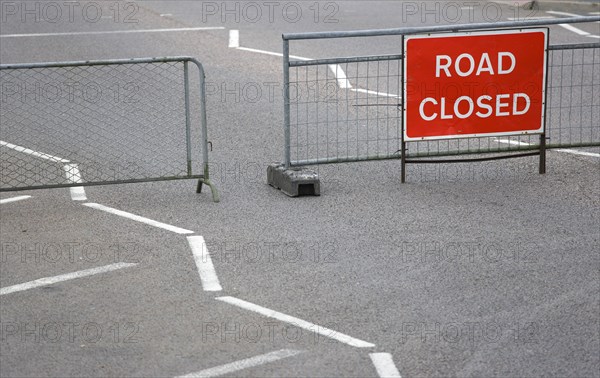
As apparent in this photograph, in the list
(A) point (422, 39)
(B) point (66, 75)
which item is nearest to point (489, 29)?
(A) point (422, 39)

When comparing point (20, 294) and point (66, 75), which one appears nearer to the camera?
point (20, 294)

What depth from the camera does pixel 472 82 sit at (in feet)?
38.4

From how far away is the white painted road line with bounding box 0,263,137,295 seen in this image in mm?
9070

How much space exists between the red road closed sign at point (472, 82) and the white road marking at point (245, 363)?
4.54 m

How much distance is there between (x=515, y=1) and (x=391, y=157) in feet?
39.9

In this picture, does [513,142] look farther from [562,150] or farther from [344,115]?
[344,115]

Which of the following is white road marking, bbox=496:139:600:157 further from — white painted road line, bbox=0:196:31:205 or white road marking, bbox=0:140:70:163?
white painted road line, bbox=0:196:31:205

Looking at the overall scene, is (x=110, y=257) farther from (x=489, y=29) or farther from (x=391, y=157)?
(x=489, y=29)

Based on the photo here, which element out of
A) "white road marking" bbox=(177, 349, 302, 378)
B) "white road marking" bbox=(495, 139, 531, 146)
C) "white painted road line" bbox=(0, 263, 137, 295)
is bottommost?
"white road marking" bbox=(177, 349, 302, 378)

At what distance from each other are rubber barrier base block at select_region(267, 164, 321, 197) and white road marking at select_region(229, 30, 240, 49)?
838 centimetres

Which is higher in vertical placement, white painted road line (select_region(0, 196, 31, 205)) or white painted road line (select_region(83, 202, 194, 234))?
white painted road line (select_region(0, 196, 31, 205))

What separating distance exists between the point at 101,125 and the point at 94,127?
0.44ft

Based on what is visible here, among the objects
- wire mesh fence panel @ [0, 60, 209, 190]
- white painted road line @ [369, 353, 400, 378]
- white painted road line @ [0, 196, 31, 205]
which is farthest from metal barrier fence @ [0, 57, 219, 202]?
white painted road line @ [369, 353, 400, 378]

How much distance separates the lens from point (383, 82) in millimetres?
16359
